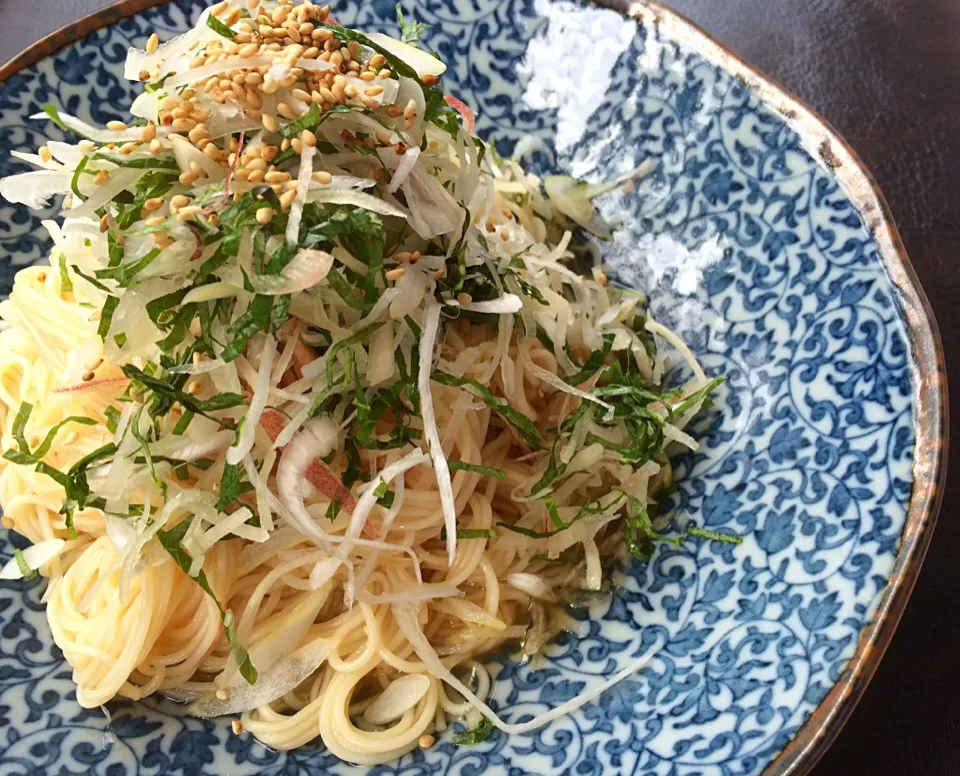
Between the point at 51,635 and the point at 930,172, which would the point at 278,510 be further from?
the point at 930,172

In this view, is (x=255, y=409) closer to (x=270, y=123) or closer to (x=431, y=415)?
(x=431, y=415)

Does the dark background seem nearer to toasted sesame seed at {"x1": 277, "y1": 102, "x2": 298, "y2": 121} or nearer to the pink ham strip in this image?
the pink ham strip

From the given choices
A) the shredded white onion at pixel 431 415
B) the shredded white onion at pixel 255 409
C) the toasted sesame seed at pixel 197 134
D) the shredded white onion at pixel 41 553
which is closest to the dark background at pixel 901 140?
the shredded white onion at pixel 431 415

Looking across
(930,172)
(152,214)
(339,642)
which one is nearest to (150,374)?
(152,214)

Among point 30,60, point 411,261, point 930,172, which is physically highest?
point 930,172

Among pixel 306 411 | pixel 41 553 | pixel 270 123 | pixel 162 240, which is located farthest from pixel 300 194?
pixel 41 553

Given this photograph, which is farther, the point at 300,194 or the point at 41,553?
the point at 41,553
